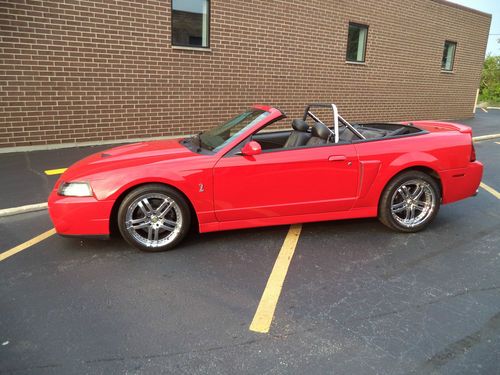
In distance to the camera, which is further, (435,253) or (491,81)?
(491,81)

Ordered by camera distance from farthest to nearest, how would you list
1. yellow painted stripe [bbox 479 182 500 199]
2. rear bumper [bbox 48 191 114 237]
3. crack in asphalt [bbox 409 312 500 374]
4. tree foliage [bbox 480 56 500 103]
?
tree foliage [bbox 480 56 500 103] < yellow painted stripe [bbox 479 182 500 199] < rear bumper [bbox 48 191 114 237] < crack in asphalt [bbox 409 312 500 374]

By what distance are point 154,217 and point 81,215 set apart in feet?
2.14

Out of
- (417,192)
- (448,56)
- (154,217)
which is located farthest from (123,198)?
(448,56)

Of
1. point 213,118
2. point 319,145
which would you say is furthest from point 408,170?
point 213,118

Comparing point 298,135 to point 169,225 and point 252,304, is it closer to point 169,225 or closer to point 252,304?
point 169,225

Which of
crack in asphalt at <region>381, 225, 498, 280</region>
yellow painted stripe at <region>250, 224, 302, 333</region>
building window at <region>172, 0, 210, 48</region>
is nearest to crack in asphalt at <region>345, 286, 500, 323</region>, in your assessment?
crack in asphalt at <region>381, 225, 498, 280</region>

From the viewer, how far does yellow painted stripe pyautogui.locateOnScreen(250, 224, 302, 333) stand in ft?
9.41

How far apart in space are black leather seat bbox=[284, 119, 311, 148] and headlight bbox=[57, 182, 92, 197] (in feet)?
6.89

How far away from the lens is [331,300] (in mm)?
3152

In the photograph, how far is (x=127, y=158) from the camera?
4148mm

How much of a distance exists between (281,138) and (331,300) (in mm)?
2401

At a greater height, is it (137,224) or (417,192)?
(417,192)

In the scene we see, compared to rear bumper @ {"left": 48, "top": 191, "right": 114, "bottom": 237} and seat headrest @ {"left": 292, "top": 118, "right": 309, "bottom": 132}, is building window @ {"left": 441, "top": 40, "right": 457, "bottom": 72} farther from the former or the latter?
rear bumper @ {"left": 48, "top": 191, "right": 114, "bottom": 237}

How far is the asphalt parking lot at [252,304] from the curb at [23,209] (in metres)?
0.42
